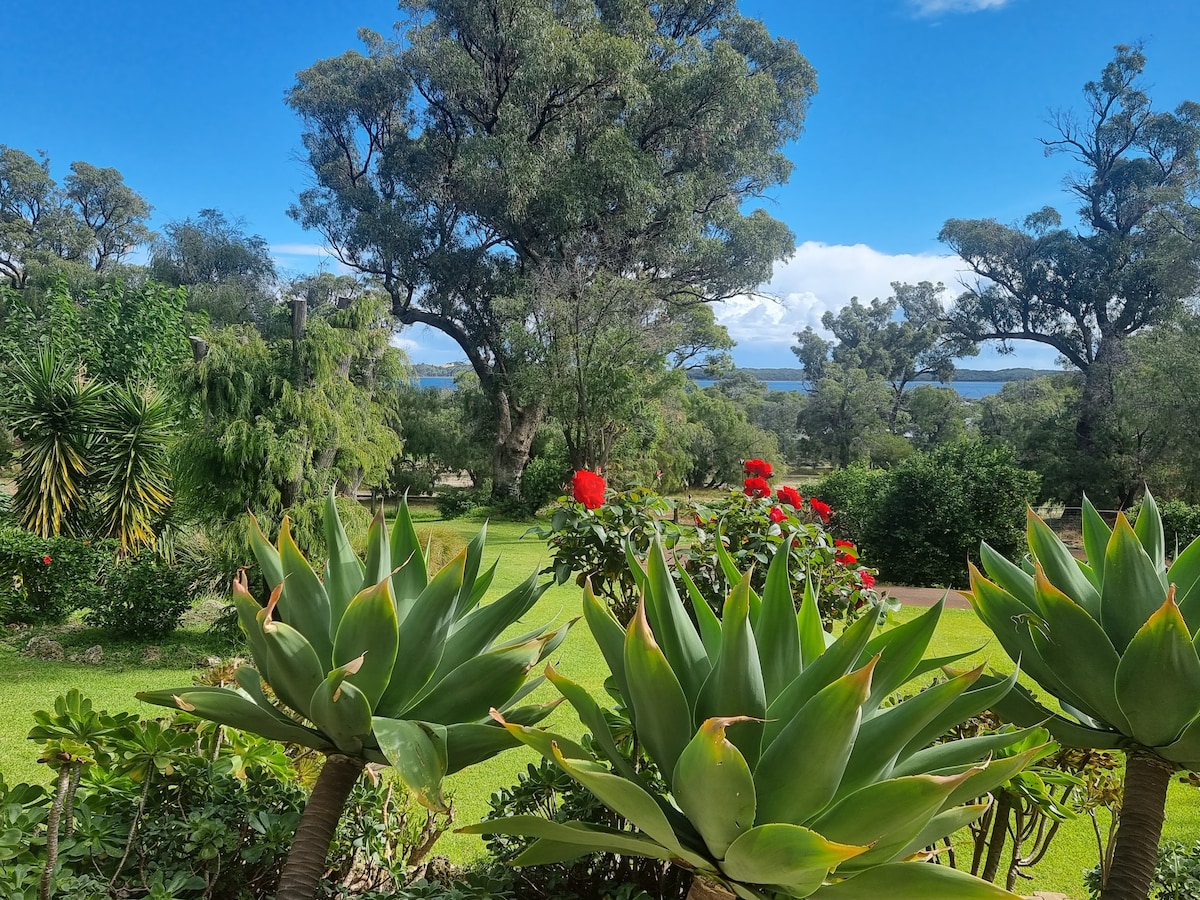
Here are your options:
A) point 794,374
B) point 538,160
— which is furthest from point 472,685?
point 794,374

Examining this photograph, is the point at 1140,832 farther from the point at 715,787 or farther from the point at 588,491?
the point at 588,491

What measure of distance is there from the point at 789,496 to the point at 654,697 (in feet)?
11.6

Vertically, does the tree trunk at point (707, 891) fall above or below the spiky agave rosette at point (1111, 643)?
below

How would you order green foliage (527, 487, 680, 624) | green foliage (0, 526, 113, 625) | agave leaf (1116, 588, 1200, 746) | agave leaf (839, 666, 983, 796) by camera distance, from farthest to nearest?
1. green foliage (0, 526, 113, 625)
2. green foliage (527, 487, 680, 624)
3. agave leaf (1116, 588, 1200, 746)
4. agave leaf (839, 666, 983, 796)

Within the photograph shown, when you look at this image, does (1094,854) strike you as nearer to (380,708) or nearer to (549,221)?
(380,708)

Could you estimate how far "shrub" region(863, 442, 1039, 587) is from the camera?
12.7 m

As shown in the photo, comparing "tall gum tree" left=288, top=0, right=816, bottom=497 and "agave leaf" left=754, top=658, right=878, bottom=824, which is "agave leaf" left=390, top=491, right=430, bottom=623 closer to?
"agave leaf" left=754, top=658, right=878, bottom=824

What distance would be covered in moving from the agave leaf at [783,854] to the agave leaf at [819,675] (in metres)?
0.20

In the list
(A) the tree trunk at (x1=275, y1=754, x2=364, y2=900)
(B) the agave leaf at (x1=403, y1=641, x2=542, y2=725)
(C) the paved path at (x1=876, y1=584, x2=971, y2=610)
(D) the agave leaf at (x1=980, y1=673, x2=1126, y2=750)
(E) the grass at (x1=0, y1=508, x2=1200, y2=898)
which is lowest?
(C) the paved path at (x1=876, y1=584, x2=971, y2=610)

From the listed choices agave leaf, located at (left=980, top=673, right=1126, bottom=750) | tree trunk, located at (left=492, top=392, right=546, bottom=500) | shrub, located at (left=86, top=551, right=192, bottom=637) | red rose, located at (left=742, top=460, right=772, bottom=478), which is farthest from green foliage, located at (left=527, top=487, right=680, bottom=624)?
tree trunk, located at (left=492, top=392, right=546, bottom=500)

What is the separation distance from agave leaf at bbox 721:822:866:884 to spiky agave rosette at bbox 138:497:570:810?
18.1 inches

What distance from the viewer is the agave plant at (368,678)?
121 centimetres

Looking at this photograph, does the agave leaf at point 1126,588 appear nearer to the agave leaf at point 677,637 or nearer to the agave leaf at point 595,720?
the agave leaf at point 677,637

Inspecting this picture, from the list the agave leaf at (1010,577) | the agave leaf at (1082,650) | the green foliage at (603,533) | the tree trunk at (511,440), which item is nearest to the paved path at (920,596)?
the green foliage at (603,533)
